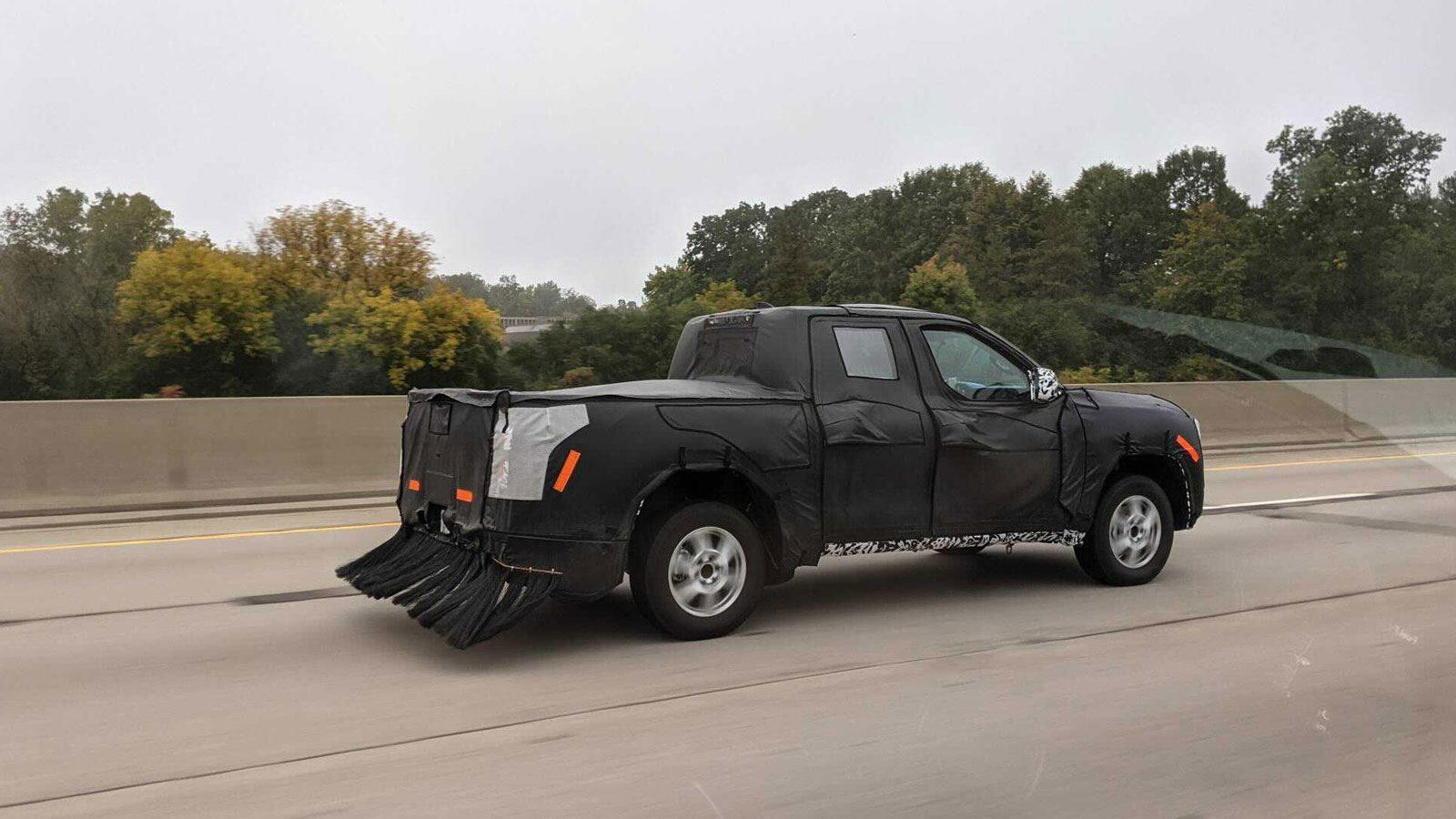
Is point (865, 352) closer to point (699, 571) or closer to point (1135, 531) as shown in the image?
point (699, 571)

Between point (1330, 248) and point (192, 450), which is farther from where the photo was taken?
point (1330, 248)

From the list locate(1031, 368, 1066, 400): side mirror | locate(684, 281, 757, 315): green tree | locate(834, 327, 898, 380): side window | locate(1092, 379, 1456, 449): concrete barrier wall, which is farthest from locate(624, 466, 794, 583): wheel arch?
locate(684, 281, 757, 315): green tree

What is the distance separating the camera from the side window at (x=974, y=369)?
8117mm

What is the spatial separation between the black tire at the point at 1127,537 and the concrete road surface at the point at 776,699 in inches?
7.3

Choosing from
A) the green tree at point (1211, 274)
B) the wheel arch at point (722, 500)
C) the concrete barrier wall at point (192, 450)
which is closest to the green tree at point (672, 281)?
the green tree at point (1211, 274)

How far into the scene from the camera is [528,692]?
6.05 metres

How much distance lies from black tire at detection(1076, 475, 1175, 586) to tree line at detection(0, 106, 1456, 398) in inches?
487

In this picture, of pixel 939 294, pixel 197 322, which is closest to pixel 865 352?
pixel 197 322

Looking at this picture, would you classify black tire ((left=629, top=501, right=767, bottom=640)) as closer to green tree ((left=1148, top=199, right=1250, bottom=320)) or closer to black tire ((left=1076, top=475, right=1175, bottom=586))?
black tire ((left=1076, top=475, right=1175, bottom=586))

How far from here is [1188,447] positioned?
8969 millimetres

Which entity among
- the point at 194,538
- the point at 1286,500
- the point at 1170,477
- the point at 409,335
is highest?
the point at 409,335

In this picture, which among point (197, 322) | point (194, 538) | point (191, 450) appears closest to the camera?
point (194, 538)

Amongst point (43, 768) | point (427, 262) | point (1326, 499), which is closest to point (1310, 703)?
point (43, 768)

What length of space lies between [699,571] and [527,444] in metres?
1.23
